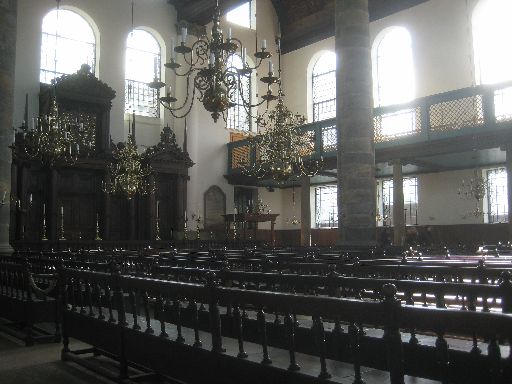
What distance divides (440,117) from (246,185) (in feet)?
34.2

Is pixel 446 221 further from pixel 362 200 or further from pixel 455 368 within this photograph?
pixel 455 368

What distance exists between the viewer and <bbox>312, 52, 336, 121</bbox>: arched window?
2561 centimetres

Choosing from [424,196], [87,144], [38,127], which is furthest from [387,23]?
[38,127]

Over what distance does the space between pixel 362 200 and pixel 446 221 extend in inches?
393

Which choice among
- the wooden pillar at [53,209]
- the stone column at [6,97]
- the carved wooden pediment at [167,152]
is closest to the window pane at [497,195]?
the carved wooden pediment at [167,152]

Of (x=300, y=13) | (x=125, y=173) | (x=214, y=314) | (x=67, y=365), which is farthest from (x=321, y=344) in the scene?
(x=300, y=13)

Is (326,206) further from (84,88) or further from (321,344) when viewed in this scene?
(321,344)

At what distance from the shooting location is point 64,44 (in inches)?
798

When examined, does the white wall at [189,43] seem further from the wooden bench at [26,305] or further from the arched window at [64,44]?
the wooden bench at [26,305]

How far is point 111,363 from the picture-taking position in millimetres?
5246

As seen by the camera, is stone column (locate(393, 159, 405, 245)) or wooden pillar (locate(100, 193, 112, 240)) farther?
wooden pillar (locate(100, 193, 112, 240))

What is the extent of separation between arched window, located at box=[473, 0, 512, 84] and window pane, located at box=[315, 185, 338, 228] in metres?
8.10

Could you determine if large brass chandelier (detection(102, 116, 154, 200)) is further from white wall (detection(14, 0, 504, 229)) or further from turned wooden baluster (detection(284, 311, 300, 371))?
turned wooden baluster (detection(284, 311, 300, 371))

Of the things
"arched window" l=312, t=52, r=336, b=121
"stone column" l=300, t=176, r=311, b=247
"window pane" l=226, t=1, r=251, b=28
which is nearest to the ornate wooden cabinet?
"stone column" l=300, t=176, r=311, b=247
